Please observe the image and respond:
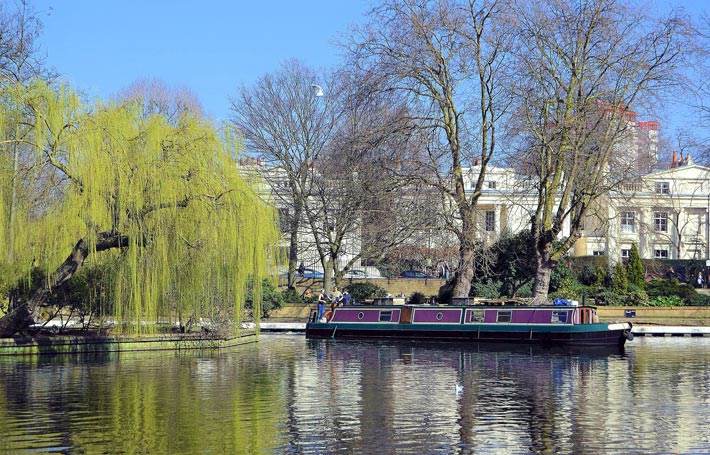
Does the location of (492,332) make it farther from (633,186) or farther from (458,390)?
(458,390)

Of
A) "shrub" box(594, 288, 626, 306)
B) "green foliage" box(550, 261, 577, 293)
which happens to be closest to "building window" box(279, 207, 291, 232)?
"green foliage" box(550, 261, 577, 293)

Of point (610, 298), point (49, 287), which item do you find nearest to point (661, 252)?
point (610, 298)

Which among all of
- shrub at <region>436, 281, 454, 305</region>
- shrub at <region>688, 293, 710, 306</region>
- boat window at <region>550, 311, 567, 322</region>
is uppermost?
shrub at <region>436, 281, 454, 305</region>

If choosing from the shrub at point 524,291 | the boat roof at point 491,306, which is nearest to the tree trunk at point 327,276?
the shrub at point 524,291

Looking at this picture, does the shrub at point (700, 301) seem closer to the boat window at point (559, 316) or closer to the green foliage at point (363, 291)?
the boat window at point (559, 316)

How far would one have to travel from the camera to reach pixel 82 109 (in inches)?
1219

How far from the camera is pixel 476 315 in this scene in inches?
1610

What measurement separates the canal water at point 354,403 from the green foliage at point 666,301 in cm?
1416

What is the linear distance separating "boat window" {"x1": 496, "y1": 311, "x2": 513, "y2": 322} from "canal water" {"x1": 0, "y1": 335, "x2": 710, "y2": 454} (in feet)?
18.2

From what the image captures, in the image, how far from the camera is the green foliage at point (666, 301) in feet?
161

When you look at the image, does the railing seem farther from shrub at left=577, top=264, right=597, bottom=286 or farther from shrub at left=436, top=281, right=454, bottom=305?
shrub at left=577, top=264, right=597, bottom=286

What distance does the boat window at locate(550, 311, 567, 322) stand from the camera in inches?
1544

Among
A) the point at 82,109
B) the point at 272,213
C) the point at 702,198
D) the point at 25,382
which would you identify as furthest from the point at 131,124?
the point at 702,198

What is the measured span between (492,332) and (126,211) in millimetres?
15338
